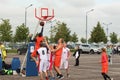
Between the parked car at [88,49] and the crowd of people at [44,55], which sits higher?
the crowd of people at [44,55]

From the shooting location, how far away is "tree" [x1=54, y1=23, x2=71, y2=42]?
302ft

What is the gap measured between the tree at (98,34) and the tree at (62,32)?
6.15m

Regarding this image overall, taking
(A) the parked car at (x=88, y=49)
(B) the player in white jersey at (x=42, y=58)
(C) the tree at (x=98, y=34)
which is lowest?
(A) the parked car at (x=88, y=49)

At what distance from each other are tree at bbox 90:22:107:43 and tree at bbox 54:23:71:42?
6.15 metres

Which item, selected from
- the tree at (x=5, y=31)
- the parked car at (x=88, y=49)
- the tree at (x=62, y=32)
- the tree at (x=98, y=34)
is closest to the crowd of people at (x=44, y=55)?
the parked car at (x=88, y=49)

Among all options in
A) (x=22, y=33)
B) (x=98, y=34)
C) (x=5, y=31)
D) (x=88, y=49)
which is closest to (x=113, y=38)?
(x=98, y=34)

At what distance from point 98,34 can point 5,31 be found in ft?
80.9

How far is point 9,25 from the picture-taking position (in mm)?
83312

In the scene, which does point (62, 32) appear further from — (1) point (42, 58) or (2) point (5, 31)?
(1) point (42, 58)

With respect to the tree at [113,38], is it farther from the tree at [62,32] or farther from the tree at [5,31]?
the tree at [5,31]

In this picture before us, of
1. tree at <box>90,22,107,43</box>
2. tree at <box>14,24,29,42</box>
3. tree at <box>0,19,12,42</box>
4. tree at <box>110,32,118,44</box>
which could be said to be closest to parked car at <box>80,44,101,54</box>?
tree at <box>14,24,29,42</box>

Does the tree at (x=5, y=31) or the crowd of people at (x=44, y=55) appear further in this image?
the tree at (x=5, y=31)

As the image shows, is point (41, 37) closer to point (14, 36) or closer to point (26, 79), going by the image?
point (26, 79)

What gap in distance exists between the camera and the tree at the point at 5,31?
270 feet
